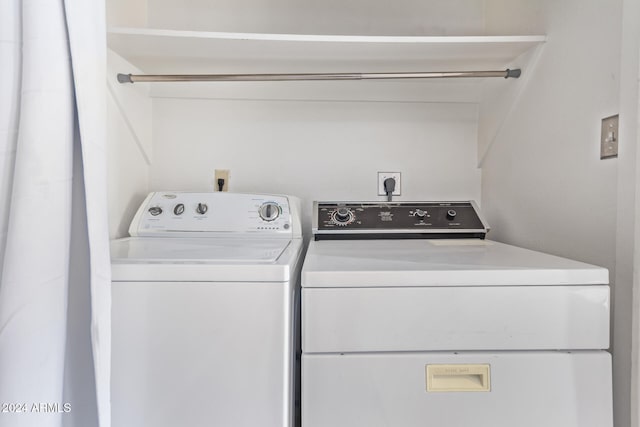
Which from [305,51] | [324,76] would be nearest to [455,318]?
[324,76]

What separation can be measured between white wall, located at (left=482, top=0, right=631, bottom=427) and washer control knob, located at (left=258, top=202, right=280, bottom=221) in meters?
0.93

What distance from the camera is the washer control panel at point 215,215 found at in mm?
1224

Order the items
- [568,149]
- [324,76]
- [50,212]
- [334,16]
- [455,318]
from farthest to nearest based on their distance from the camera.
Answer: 1. [334,16]
2. [324,76]
3. [568,149]
4. [455,318]
5. [50,212]

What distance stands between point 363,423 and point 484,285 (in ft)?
1.30

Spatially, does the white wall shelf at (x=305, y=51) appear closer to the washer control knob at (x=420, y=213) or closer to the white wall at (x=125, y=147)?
the white wall at (x=125, y=147)

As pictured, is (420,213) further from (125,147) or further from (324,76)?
(125,147)

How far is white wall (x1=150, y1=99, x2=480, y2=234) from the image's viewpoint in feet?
5.04

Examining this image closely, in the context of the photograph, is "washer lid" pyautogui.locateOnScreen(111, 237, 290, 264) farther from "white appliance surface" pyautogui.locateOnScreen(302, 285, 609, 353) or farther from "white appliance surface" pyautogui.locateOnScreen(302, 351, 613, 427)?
"white appliance surface" pyautogui.locateOnScreen(302, 351, 613, 427)

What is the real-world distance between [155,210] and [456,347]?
1134 mm

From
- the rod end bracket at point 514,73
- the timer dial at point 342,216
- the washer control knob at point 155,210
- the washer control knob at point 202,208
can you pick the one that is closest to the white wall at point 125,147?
the washer control knob at point 155,210

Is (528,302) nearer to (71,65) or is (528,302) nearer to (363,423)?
(363,423)

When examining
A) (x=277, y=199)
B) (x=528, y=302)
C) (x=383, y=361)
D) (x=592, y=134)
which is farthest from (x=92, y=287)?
(x=592, y=134)

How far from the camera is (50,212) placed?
59 cm

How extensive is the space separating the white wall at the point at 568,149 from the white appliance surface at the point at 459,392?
0.47ft
